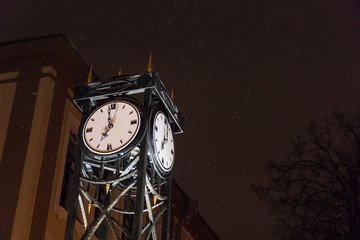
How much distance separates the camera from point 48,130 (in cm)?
1212

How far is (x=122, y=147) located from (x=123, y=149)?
0.04 meters

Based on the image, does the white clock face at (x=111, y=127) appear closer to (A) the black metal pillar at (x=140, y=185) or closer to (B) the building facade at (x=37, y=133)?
(A) the black metal pillar at (x=140, y=185)

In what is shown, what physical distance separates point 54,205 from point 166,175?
341cm

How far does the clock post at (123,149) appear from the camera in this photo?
8.49 m

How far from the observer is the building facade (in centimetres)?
1118

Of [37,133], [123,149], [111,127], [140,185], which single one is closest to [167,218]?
[140,185]

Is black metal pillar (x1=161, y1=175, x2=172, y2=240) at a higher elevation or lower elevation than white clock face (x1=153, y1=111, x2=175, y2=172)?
lower

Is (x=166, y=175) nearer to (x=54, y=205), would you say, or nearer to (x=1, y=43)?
(x=54, y=205)

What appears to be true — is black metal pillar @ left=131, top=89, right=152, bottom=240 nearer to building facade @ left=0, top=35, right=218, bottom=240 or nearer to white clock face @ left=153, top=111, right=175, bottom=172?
white clock face @ left=153, top=111, right=175, bottom=172

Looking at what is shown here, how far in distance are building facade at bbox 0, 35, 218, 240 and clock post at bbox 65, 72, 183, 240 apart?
253 cm

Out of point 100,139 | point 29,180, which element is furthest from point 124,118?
point 29,180

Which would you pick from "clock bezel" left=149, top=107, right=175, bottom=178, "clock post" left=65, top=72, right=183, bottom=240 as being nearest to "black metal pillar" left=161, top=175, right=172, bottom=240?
"clock post" left=65, top=72, right=183, bottom=240

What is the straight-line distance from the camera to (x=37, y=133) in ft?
39.0

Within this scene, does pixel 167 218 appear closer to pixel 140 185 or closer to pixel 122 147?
pixel 140 185
